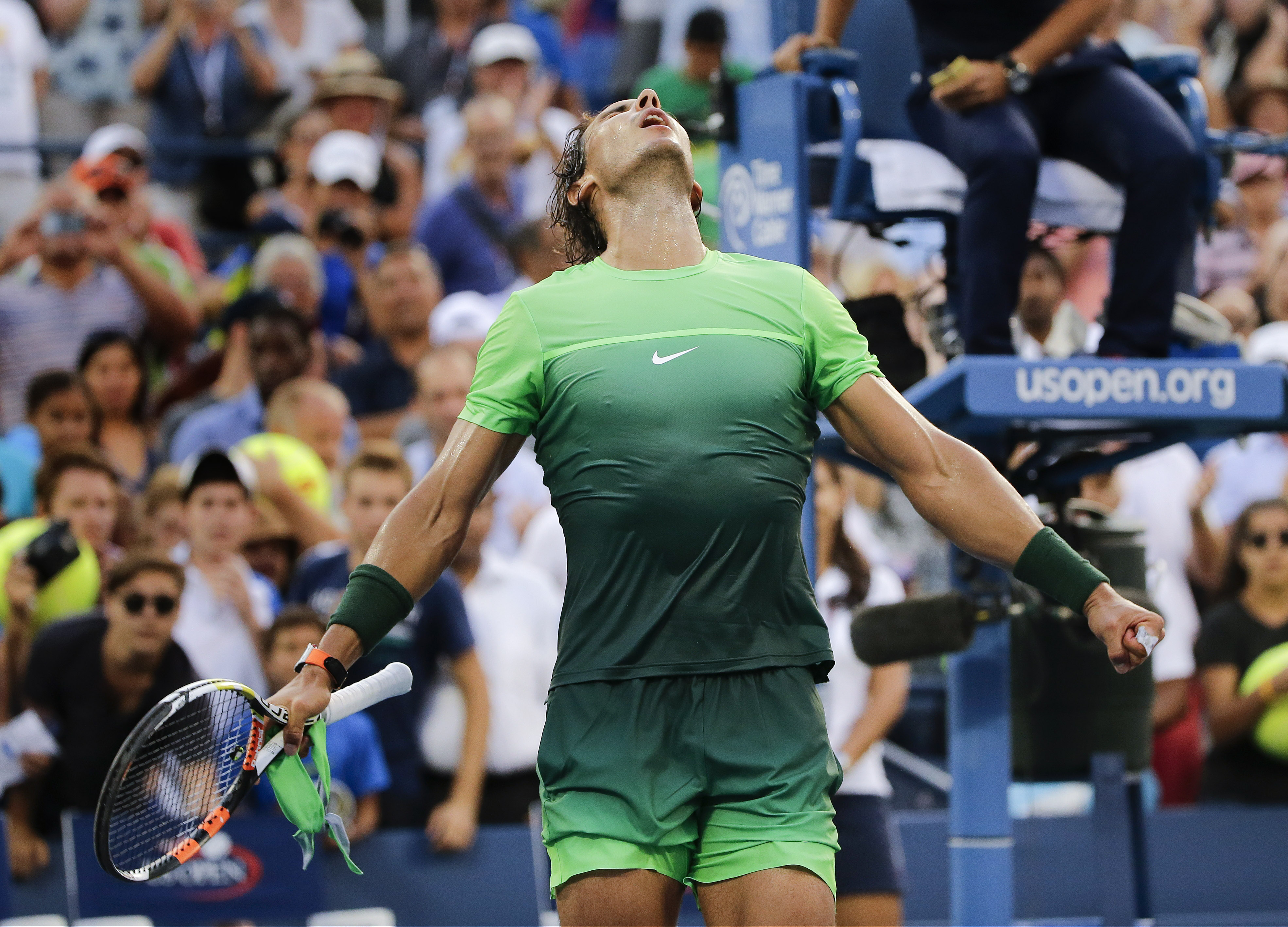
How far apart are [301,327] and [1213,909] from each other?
475 centimetres

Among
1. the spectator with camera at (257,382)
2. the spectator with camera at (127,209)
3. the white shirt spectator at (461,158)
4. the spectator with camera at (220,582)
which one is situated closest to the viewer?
the spectator with camera at (220,582)

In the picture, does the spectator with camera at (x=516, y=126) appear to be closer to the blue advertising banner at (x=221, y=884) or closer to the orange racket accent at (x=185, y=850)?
the blue advertising banner at (x=221, y=884)

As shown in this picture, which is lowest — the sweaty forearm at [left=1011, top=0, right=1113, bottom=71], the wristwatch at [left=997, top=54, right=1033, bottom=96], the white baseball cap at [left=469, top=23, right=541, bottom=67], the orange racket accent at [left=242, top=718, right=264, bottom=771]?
the orange racket accent at [left=242, top=718, right=264, bottom=771]

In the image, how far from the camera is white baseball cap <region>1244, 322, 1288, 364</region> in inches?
317

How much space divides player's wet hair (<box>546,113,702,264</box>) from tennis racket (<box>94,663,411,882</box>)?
0.97 m

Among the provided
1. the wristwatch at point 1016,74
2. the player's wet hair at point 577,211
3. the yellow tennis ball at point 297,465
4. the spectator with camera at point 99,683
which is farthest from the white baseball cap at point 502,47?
the player's wet hair at point 577,211

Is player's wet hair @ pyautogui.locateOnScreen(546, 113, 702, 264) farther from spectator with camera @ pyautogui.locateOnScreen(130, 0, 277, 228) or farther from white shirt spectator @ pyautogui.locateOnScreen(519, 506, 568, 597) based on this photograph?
spectator with camera @ pyautogui.locateOnScreen(130, 0, 277, 228)

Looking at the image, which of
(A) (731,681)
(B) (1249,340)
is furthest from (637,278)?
(B) (1249,340)

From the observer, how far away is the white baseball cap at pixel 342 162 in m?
9.55

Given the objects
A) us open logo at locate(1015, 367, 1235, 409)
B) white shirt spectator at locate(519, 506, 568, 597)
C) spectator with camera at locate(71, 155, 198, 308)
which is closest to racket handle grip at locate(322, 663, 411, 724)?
us open logo at locate(1015, 367, 1235, 409)

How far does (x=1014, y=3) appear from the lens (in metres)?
4.96

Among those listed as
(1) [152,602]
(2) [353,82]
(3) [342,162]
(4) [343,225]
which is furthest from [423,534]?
(2) [353,82]

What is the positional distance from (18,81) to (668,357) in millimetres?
7722

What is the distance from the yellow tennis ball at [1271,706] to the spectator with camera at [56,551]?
461cm
